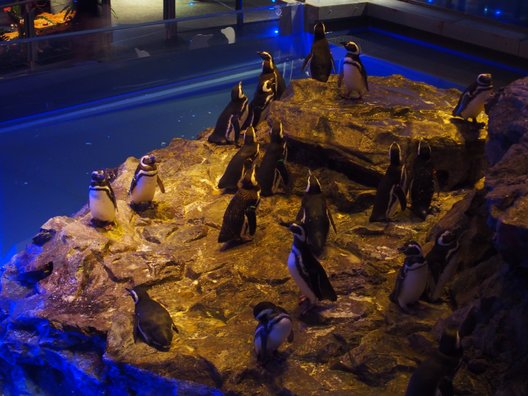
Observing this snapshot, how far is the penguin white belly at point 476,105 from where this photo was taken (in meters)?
5.12

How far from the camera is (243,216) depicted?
177 inches

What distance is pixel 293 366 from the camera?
11.6 feet

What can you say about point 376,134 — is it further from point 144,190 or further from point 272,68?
point 272,68

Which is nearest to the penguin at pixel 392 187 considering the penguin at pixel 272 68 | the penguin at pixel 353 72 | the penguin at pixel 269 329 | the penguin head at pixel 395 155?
the penguin head at pixel 395 155

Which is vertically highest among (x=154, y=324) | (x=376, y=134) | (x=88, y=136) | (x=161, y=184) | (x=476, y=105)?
(x=476, y=105)

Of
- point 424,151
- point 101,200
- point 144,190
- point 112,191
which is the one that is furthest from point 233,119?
point 424,151

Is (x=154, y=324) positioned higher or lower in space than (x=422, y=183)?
lower

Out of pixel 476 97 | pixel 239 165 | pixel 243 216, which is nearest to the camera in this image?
pixel 243 216

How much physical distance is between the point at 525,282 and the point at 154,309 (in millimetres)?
1832

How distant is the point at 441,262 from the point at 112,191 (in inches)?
86.0

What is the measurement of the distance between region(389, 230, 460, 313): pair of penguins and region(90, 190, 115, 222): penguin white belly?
77.4 inches

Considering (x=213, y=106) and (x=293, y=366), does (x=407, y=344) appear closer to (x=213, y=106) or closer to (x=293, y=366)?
(x=293, y=366)

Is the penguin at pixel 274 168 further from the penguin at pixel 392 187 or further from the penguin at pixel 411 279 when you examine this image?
the penguin at pixel 411 279

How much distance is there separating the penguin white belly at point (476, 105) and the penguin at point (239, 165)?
152 centimetres
